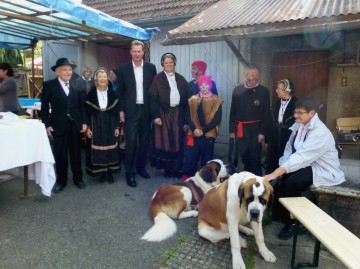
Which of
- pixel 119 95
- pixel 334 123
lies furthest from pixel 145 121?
pixel 334 123

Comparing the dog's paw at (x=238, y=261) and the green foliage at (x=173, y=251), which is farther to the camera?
the green foliage at (x=173, y=251)

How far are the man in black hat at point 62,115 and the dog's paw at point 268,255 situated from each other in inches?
127

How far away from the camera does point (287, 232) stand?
3.60 meters

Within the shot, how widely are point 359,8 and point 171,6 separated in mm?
4998

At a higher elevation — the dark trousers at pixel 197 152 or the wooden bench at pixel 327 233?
the dark trousers at pixel 197 152

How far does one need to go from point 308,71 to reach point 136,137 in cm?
407

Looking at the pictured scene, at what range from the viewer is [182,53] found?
8250mm

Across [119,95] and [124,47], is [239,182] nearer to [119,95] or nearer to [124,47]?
[119,95]

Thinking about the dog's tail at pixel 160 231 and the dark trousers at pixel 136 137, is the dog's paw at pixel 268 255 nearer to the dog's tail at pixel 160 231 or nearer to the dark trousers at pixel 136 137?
the dog's tail at pixel 160 231

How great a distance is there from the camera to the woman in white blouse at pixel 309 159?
3424 mm

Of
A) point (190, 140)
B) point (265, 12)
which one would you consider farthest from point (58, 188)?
point (265, 12)

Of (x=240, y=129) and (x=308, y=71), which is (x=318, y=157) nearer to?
(x=240, y=129)

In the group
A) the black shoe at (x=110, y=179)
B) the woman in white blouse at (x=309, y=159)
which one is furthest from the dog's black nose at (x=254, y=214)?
the black shoe at (x=110, y=179)

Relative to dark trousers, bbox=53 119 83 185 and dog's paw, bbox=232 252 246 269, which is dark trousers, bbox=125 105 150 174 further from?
dog's paw, bbox=232 252 246 269
